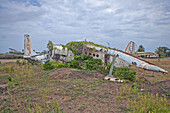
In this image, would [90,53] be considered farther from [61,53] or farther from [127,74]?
[127,74]

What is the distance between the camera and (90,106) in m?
5.18

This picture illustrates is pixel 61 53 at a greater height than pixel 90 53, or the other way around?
pixel 61 53

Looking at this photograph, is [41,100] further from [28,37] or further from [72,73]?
[28,37]

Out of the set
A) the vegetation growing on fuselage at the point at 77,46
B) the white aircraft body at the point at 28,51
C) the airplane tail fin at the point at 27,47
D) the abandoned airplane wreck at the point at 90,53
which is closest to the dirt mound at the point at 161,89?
the abandoned airplane wreck at the point at 90,53

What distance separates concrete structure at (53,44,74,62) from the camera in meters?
21.3

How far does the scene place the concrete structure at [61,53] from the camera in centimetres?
2130

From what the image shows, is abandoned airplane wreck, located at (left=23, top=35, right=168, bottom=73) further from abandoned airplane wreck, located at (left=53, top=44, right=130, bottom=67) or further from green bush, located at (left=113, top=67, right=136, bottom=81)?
green bush, located at (left=113, top=67, right=136, bottom=81)

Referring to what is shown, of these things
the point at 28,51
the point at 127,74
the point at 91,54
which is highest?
the point at 28,51

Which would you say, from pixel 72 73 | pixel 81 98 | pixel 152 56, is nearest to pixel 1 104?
pixel 81 98

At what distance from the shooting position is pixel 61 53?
74.0 ft

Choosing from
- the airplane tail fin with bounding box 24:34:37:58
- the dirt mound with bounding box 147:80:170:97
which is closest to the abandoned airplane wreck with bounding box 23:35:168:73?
the airplane tail fin with bounding box 24:34:37:58

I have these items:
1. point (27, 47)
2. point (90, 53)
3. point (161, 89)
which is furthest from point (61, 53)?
point (161, 89)

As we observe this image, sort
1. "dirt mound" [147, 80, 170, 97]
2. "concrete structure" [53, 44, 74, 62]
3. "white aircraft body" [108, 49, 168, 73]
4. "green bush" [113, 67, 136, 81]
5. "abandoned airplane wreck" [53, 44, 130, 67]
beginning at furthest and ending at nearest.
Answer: "concrete structure" [53, 44, 74, 62] → "abandoned airplane wreck" [53, 44, 130, 67] → "white aircraft body" [108, 49, 168, 73] → "green bush" [113, 67, 136, 81] → "dirt mound" [147, 80, 170, 97]

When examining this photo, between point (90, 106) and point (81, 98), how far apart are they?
39.8 inches
